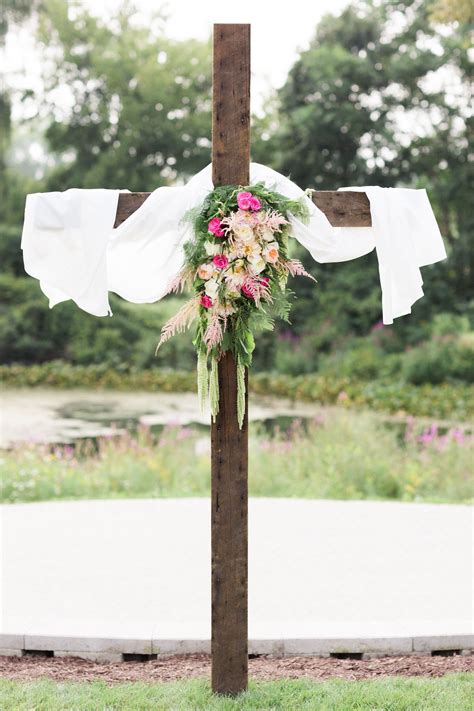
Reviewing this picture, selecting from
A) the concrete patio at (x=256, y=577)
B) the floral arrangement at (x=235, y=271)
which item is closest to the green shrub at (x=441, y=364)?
the concrete patio at (x=256, y=577)

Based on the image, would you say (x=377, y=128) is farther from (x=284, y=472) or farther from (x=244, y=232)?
(x=244, y=232)

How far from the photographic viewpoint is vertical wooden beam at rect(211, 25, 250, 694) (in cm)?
354

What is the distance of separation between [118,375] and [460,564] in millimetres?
13037

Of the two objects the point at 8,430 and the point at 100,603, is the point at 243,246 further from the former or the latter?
the point at 8,430

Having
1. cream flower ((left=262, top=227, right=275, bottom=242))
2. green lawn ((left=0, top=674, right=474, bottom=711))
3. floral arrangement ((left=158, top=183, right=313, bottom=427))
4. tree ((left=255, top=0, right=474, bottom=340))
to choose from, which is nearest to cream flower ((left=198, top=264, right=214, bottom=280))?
floral arrangement ((left=158, top=183, right=313, bottom=427))

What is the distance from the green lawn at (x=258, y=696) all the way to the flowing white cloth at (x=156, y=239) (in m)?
1.44

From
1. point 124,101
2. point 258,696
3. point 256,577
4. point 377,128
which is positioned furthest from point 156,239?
point 124,101

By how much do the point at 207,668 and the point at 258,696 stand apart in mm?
448

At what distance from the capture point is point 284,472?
802 centimetres

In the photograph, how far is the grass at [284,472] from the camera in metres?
7.66

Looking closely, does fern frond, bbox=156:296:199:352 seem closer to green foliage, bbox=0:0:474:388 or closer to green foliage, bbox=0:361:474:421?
green foliage, bbox=0:361:474:421

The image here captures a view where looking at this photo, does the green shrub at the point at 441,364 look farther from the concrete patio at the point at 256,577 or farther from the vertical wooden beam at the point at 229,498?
the vertical wooden beam at the point at 229,498

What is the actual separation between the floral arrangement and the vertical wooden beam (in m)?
0.07

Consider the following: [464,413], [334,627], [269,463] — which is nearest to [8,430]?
[269,463]
